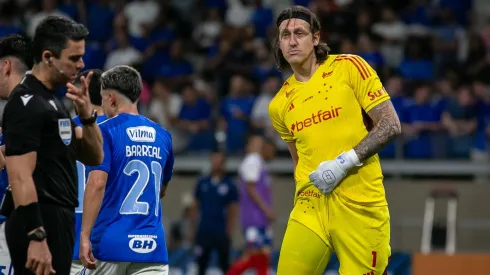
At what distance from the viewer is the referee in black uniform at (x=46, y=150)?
539cm

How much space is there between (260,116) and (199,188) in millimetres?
2495

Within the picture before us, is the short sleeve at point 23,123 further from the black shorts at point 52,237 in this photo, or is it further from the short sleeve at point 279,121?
the short sleeve at point 279,121

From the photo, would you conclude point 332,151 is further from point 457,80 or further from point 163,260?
point 457,80

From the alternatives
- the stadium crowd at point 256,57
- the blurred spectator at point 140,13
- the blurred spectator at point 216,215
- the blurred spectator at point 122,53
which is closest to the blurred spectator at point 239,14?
the stadium crowd at point 256,57

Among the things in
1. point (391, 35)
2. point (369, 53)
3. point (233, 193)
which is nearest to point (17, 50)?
point (233, 193)

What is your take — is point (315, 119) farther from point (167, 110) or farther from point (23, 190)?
point (167, 110)

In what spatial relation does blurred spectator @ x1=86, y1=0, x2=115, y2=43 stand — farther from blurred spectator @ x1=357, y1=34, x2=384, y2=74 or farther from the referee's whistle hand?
the referee's whistle hand

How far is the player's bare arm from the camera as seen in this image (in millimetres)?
6855

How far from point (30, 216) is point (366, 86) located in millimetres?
2643

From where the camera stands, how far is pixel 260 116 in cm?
1691

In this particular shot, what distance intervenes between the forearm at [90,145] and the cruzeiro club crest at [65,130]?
0.15 meters

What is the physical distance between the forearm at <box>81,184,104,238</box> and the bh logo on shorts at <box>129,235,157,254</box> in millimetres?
313

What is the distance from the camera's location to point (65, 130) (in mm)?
5633

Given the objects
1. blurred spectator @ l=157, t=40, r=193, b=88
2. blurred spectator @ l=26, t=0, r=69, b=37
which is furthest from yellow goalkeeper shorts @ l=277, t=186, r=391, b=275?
blurred spectator @ l=26, t=0, r=69, b=37
